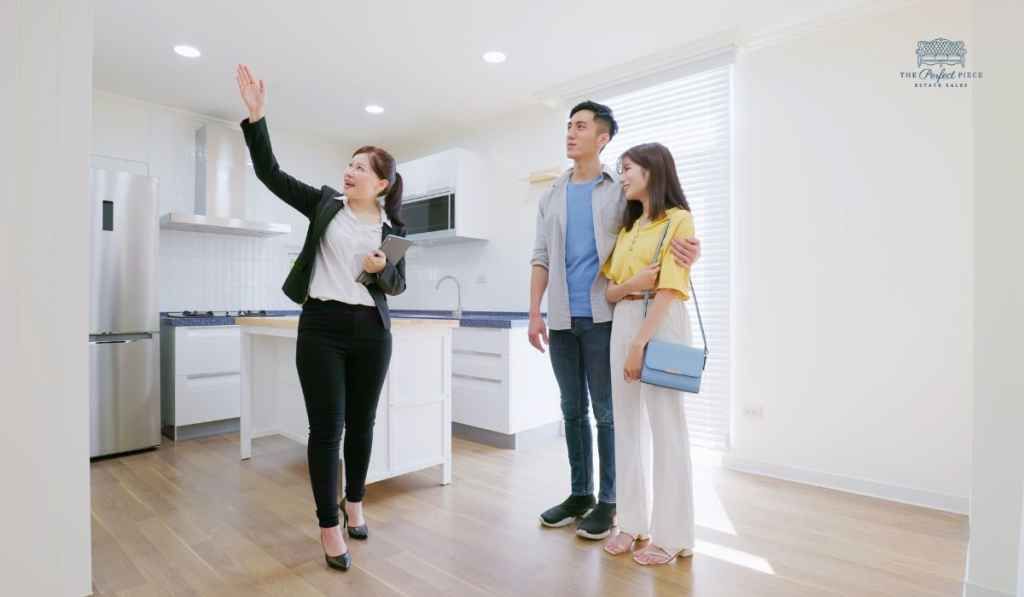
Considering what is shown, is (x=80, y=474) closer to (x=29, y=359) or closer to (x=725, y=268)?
(x=29, y=359)

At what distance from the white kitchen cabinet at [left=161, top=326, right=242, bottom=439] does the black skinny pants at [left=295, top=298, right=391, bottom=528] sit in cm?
233

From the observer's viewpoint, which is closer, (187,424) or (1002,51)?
(1002,51)

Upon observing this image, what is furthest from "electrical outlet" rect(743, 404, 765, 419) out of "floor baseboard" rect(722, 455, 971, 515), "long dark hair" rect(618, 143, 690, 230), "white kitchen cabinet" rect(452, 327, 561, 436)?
"long dark hair" rect(618, 143, 690, 230)

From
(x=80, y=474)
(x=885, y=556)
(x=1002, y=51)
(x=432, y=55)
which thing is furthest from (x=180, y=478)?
(x=1002, y=51)

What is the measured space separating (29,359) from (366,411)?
0.95 meters

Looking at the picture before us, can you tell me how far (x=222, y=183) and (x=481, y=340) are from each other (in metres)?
2.49

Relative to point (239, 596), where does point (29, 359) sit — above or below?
above

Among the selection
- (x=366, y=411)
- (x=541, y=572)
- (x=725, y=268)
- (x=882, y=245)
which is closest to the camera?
(x=541, y=572)

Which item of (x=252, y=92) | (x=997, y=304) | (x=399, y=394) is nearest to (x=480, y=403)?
(x=399, y=394)

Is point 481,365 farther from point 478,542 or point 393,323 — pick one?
point 478,542

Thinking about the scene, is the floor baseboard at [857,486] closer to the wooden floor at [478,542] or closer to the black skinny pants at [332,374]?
the wooden floor at [478,542]

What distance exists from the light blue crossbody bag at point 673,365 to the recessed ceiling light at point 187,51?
10.6 feet

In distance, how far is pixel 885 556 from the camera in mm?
1921

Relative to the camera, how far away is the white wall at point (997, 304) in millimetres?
1468
